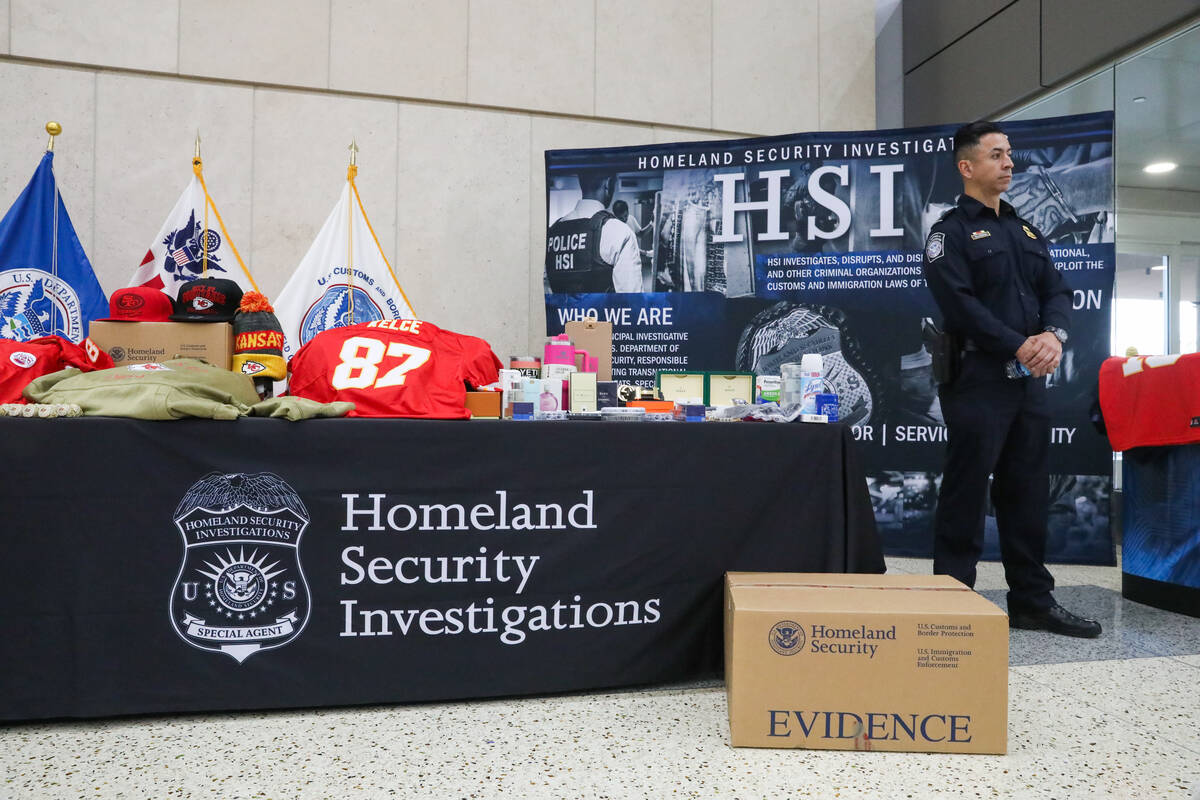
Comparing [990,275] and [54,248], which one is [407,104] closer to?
[54,248]

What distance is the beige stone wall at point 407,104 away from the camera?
14.1ft

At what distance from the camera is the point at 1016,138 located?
367cm

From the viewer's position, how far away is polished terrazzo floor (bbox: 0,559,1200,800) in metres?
1.50

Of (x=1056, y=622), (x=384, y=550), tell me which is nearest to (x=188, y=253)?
(x=384, y=550)

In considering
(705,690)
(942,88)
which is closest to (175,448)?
(705,690)

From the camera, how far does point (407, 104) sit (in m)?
4.69

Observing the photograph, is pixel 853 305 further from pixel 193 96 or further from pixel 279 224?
pixel 193 96

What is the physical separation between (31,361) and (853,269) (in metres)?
3.22

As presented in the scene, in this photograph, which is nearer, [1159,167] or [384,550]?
[384,550]

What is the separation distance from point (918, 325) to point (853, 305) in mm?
306

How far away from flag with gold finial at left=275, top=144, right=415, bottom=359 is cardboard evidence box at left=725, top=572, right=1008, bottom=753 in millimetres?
2831

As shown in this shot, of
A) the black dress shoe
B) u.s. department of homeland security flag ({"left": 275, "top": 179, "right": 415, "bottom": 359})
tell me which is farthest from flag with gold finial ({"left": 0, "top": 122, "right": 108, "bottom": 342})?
A: the black dress shoe

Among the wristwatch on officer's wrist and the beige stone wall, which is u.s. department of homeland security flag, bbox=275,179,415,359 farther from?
the wristwatch on officer's wrist

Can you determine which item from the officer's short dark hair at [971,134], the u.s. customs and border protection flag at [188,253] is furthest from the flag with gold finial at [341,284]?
the officer's short dark hair at [971,134]
